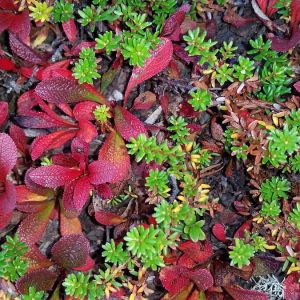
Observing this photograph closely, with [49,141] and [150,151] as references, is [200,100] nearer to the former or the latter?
[150,151]

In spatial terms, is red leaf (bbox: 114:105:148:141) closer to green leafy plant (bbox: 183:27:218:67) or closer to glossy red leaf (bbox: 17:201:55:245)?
green leafy plant (bbox: 183:27:218:67)

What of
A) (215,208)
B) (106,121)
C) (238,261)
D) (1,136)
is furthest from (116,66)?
(238,261)

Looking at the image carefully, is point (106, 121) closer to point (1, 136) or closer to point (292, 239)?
point (1, 136)

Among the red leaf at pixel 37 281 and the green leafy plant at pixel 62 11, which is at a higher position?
the green leafy plant at pixel 62 11

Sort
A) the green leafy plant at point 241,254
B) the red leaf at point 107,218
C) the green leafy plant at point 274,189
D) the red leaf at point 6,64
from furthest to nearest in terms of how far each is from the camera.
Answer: the red leaf at point 6,64 < the red leaf at point 107,218 < the green leafy plant at point 274,189 < the green leafy plant at point 241,254

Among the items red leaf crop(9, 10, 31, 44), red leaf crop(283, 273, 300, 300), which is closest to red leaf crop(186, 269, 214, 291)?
red leaf crop(283, 273, 300, 300)

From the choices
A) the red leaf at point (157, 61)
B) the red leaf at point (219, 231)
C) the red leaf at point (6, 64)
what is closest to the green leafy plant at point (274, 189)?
the red leaf at point (219, 231)

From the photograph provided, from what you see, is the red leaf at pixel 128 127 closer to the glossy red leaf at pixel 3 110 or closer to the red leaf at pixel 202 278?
the glossy red leaf at pixel 3 110
